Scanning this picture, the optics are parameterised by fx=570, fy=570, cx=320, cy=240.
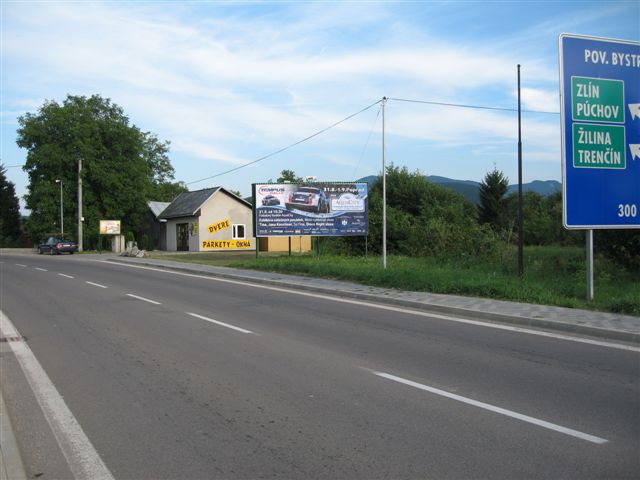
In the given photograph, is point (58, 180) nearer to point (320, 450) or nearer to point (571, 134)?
point (571, 134)

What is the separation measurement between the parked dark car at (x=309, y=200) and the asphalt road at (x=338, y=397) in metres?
18.9

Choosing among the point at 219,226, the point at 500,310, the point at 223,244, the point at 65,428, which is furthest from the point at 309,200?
the point at 65,428

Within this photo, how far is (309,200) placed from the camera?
30.5 meters

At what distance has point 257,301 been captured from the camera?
1495 centimetres

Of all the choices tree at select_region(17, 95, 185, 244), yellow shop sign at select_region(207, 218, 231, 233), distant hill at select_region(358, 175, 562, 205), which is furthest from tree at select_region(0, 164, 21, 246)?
distant hill at select_region(358, 175, 562, 205)

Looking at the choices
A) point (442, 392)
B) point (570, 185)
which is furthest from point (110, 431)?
point (570, 185)

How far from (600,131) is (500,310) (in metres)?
5.11

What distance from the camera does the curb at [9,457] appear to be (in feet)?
13.7

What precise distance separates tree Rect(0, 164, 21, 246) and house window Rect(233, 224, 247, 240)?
44.9m

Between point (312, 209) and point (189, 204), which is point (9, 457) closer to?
point (312, 209)

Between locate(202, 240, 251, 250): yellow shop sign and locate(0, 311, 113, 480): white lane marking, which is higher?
locate(202, 240, 251, 250): yellow shop sign

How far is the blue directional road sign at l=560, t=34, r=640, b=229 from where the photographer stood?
43.0 feet

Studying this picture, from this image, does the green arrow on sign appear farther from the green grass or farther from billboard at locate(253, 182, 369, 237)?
billboard at locate(253, 182, 369, 237)

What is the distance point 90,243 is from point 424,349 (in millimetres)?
55652
